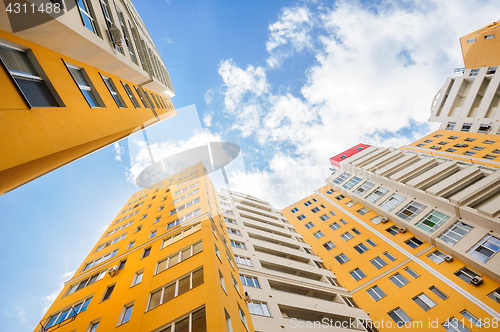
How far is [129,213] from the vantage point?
2628 cm

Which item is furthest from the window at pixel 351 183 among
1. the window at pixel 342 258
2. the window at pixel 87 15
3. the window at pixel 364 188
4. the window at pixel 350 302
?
the window at pixel 87 15

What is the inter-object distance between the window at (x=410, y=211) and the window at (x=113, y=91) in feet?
109

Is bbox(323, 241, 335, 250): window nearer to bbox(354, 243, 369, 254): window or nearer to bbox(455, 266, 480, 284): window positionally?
bbox(354, 243, 369, 254): window

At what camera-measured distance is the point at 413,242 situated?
24.0 metres

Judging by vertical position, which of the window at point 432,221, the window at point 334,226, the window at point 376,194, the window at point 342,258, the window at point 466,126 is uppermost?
the window at point 466,126

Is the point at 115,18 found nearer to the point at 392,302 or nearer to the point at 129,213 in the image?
the point at 129,213

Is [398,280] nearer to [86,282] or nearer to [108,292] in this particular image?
[108,292]

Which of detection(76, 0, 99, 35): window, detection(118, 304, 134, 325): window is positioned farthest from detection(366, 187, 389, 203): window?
detection(76, 0, 99, 35): window

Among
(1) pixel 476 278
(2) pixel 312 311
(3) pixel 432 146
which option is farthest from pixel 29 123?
(3) pixel 432 146

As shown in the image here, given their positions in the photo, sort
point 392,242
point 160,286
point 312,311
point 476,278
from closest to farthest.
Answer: point 160,286 < point 312,311 < point 476,278 < point 392,242

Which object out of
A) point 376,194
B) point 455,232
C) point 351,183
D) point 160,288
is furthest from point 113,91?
point 351,183

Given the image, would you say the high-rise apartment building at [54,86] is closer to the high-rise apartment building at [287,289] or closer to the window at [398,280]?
the high-rise apartment building at [287,289]

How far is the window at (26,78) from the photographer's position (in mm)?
5137

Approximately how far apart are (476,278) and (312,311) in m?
14.7
